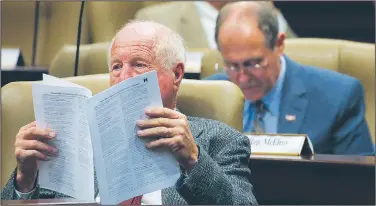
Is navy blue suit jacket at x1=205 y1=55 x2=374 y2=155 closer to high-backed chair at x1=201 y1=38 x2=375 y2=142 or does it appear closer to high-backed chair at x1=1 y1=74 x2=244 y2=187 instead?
high-backed chair at x1=201 y1=38 x2=375 y2=142

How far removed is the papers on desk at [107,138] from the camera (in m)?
1.69

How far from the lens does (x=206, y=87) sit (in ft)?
7.42

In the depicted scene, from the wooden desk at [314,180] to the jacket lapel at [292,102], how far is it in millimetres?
467

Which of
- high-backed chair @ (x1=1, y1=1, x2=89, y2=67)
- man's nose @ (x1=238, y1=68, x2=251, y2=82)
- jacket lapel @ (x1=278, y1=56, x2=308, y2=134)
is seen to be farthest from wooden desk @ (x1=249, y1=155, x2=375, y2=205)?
high-backed chair @ (x1=1, y1=1, x2=89, y2=67)

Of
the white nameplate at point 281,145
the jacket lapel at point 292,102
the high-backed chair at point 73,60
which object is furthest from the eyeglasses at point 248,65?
the white nameplate at point 281,145

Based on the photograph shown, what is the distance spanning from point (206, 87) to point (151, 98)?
597mm

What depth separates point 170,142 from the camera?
1687mm

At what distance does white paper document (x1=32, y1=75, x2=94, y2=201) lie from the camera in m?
1.80

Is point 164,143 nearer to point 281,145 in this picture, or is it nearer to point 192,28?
point 281,145

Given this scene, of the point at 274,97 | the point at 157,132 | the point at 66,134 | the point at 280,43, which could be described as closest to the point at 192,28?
the point at 280,43

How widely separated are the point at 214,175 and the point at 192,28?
2.46 metres

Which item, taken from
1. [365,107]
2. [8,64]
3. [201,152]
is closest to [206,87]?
[201,152]

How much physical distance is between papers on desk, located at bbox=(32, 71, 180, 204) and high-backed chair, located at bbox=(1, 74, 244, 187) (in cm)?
33

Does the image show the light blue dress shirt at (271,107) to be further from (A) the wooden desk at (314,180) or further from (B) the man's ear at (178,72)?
(B) the man's ear at (178,72)
